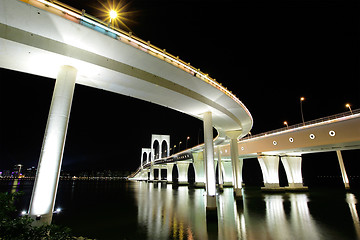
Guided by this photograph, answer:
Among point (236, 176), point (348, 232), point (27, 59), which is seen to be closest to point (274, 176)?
point (236, 176)

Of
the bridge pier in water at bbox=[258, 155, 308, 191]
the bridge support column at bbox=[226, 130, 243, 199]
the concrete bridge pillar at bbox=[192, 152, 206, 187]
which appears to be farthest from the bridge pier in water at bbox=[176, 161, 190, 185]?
the bridge support column at bbox=[226, 130, 243, 199]

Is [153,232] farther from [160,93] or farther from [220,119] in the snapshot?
[220,119]

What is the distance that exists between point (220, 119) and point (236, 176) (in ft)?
32.9

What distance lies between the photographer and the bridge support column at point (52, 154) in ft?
29.2

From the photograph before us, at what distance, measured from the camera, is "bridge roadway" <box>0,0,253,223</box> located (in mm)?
8508

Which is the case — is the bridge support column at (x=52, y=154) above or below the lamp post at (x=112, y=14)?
below

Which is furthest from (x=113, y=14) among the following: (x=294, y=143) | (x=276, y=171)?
(x=276, y=171)

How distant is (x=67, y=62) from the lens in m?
10.6

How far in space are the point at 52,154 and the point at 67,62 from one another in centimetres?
505

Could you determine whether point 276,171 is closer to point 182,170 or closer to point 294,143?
point 294,143

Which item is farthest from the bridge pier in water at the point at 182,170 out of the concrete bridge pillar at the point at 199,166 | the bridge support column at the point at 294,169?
the bridge support column at the point at 294,169

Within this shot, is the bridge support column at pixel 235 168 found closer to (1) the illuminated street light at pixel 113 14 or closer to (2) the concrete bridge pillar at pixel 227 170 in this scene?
(1) the illuminated street light at pixel 113 14

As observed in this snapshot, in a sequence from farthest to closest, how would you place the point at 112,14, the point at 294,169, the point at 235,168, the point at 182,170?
the point at 182,170, the point at 294,169, the point at 235,168, the point at 112,14

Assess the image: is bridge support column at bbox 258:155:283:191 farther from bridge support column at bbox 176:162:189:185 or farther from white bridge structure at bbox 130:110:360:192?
bridge support column at bbox 176:162:189:185
